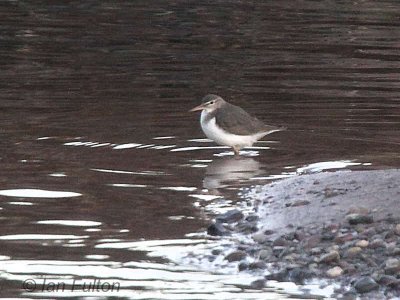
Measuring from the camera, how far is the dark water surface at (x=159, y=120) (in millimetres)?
11141

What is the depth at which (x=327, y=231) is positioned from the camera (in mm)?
11281

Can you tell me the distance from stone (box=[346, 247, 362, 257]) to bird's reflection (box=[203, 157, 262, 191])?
11.9ft

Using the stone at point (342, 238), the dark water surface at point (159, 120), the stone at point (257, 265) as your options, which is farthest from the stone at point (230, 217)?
the stone at point (257, 265)

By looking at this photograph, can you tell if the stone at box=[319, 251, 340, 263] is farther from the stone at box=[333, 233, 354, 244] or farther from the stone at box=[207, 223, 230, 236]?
the stone at box=[207, 223, 230, 236]

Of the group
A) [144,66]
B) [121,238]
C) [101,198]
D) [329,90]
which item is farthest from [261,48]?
[121,238]

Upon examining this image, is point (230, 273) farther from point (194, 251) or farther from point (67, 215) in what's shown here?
point (67, 215)

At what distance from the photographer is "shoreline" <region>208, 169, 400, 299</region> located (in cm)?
1018

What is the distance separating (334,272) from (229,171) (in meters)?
5.06

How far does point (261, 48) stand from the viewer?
24484mm

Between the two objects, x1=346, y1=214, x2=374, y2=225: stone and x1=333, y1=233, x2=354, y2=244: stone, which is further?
x1=346, y1=214, x2=374, y2=225: stone

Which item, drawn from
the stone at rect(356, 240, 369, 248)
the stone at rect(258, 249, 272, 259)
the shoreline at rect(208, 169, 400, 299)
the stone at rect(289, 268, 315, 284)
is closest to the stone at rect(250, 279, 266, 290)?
the shoreline at rect(208, 169, 400, 299)

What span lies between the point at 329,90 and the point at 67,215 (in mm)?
8474

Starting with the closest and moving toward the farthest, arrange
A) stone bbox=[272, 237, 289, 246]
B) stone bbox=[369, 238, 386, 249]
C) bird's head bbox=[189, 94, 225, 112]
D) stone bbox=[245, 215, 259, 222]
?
stone bbox=[369, 238, 386, 249], stone bbox=[272, 237, 289, 246], stone bbox=[245, 215, 259, 222], bird's head bbox=[189, 94, 225, 112]

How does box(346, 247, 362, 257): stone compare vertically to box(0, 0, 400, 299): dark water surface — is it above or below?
below
